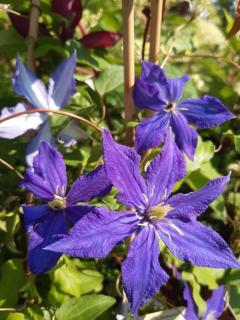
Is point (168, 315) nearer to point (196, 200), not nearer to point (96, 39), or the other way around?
point (196, 200)

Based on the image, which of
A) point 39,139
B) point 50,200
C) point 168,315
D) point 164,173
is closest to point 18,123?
point 39,139

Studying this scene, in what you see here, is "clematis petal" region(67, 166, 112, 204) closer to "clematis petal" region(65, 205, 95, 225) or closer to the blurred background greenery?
"clematis petal" region(65, 205, 95, 225)

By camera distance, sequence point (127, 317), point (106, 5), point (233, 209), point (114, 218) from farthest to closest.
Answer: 1. point (106, 5)
2. point (233, 209)
3. point (127, 317)
4. point (114, 218)

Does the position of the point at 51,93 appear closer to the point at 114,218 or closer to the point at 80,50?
the point at 80,50

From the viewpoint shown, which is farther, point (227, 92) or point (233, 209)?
point (227, 92)

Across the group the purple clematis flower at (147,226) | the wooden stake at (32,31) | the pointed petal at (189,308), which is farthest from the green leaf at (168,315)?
the wooden stake at (32,31)

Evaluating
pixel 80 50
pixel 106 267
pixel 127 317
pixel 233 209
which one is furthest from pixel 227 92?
pixel 127 317
